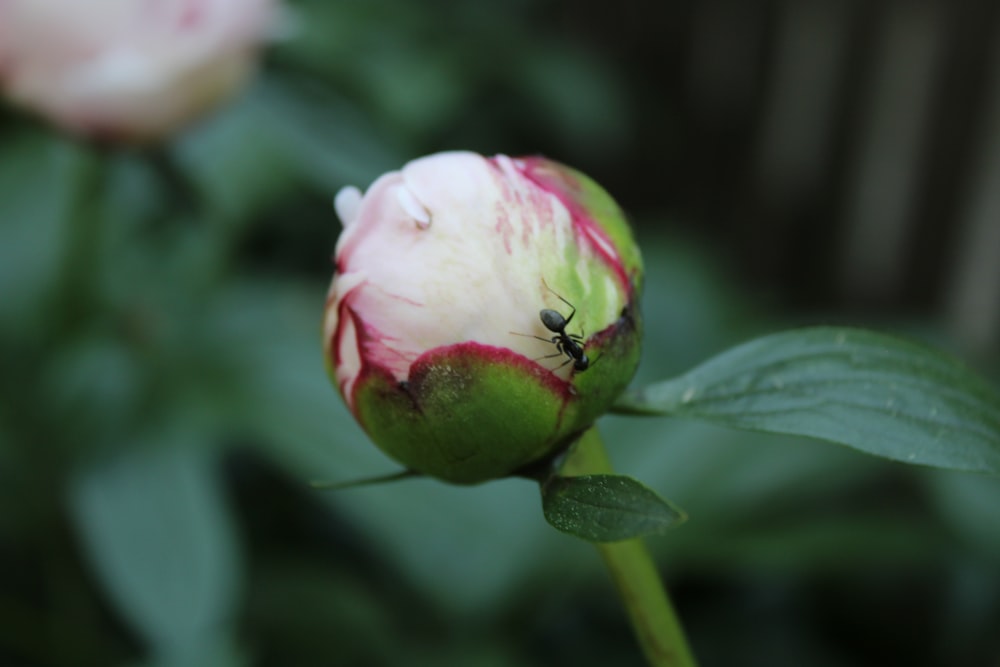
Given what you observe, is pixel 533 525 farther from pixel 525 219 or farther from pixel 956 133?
pixel 956 133

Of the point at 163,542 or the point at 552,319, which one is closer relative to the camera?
the point at 552,319

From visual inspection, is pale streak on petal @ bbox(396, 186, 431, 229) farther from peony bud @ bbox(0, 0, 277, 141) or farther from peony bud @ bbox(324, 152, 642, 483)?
peony bud @ bbox(0, 0, 277, 141)

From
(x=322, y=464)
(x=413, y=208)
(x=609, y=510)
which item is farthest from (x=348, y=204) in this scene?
(x=322, y=464)

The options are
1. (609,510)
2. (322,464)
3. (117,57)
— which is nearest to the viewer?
(609,510)

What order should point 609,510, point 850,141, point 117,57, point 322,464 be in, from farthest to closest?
point 850,141 → point 322,464 → point 117,57 → point 609,510

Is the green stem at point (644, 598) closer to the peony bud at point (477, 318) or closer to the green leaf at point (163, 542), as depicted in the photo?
the peony bud at point (477, 318)

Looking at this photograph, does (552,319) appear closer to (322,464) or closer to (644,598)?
(644,598)

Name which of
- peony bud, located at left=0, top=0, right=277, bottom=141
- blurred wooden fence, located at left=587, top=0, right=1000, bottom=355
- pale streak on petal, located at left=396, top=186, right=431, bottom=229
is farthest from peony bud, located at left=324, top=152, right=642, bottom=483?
blurred wooden fence, located at left=587, top=0, right=1000, bottom=355

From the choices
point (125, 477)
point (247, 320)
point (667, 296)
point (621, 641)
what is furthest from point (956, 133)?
point (125, 477)
